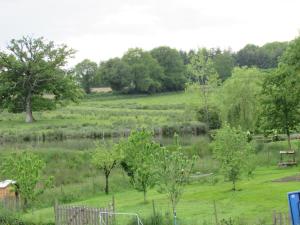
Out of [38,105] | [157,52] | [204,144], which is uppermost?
[157,52]

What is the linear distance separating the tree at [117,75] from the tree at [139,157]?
314 ft

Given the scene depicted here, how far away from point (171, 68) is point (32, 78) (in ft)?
251

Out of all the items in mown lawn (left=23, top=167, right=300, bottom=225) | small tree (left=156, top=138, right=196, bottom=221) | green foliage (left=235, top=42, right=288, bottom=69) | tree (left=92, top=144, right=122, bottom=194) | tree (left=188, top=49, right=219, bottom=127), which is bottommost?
mown lawn (left=23, top=167, right=300, bottom=225)

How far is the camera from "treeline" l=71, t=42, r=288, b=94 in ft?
430

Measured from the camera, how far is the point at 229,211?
84.4ft

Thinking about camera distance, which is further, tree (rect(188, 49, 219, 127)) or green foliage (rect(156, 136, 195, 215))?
tree (rect(188, 49, 219, 127))

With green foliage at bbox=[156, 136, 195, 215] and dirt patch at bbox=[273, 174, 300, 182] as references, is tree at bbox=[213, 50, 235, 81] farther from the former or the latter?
green foliage at bbox=[156, 136, 195, 215]

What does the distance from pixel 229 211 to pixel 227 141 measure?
328 inches

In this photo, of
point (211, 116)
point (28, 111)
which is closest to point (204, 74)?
point (211, 116)

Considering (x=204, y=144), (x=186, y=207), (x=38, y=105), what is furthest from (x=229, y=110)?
(x=186, y=207)

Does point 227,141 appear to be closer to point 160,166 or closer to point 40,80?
point 160,166

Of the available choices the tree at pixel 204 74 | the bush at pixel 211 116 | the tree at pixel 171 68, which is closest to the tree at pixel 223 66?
the tree at pixel 171 68

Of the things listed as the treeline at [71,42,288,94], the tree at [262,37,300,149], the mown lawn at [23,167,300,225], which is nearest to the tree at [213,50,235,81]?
the treeline at [71,42,288,94]

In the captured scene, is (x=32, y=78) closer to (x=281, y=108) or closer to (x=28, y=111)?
(x=28, y=111)
